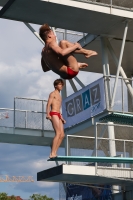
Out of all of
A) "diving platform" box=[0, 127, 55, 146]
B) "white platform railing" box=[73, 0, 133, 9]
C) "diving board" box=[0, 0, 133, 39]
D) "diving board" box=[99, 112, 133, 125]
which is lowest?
"diving board" box=[99, 112, 133, 125]

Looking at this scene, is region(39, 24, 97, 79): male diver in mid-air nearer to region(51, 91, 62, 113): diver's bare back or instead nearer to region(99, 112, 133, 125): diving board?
region(51, 91, 62, 113): diver's bare back

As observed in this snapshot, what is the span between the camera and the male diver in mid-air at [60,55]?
1201 centimetres

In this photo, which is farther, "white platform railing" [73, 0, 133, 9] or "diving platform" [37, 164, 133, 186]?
"white platform railing" [73, 0, 133, 9]

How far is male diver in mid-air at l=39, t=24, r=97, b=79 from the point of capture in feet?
39.4

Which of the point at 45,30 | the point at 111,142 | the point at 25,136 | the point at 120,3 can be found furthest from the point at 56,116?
the point at 25,136

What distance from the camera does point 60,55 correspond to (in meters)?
12.0

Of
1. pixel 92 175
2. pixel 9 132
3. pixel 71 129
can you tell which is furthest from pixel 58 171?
pixel 9 132

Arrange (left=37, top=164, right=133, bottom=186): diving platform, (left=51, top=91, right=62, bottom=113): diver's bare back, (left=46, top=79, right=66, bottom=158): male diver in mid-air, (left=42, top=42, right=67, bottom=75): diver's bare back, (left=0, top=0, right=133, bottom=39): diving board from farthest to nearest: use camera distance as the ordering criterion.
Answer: (left=0, top=0, right=133, bottom=39): diving board → (left=37, top=164, right=133, bottom=186): diving platform → (left=51, top=91, right=62, bottom=113): diver's bare back → (left=46, top=79, right=66, bottom=158): male diver in mid-air → (left=42, top=42, right=67, bottom=75): diver's bare back

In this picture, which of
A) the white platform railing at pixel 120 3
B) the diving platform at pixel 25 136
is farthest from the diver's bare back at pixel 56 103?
the diving platform at pixel 25 136

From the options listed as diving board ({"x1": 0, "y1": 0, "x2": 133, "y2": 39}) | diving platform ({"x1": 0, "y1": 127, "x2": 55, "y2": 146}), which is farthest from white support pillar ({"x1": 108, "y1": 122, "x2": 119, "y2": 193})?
diving platform ({"x1": 0, "y1": 127, "x2": 55, "y2": 146})

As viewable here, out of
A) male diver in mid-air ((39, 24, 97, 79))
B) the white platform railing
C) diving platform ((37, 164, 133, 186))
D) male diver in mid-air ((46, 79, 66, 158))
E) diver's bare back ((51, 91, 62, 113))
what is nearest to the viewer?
male diver in mid-air ((39, 24, 97, 79))

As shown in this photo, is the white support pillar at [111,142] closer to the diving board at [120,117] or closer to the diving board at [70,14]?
the diving board at [70,14]

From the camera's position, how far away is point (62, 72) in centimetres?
1210

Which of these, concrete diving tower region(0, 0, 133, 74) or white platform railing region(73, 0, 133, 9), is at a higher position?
white platform railing region(73, 0, 133, 9)
